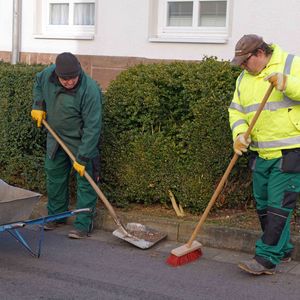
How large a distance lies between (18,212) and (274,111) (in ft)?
7.35

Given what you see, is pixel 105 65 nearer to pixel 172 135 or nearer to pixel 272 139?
pixel 172 135

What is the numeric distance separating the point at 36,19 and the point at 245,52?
5.95 metres

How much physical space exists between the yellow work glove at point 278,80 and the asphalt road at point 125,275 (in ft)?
5.00

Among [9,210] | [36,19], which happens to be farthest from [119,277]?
[36,19]

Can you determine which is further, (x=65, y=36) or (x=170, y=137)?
(x=65, y=36)

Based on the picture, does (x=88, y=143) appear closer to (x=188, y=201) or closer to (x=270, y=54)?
(x=188, y=201)

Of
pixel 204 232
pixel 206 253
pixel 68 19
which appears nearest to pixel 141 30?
pixel 68 19

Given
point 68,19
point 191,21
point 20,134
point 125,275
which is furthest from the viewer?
point 68,19

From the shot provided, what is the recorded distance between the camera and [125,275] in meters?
5.59

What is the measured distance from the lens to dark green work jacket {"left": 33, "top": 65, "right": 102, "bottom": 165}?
21.0ft

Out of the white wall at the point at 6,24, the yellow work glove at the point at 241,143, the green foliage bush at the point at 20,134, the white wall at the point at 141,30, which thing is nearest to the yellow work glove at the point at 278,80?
the yellow work glove at the point at 241,143

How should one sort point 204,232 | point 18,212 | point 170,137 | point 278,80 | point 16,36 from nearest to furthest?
1. point 278,80
2. point 18,212
3. point 204,232
4. point 170,137
5. point 16,36

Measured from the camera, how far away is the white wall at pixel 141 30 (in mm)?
7883

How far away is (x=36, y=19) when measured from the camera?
34.6 feet
